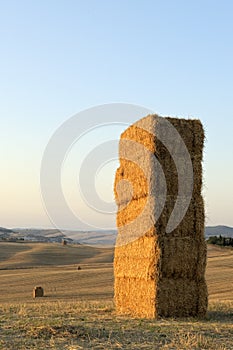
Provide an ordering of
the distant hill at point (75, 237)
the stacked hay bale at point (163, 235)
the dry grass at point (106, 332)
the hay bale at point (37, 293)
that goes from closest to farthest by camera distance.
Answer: the dry grass at point (106, 332), the stacked hay bale at point (163, 235), the distant hill at point (75, 237), the hay bale at point (37, 293)

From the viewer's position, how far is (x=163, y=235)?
37.4ft

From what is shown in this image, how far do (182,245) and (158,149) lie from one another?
2094 millimetres

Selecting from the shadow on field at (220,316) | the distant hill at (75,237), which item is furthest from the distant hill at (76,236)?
the shadow on field at (220,316)

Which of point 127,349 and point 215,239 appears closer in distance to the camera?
point 127,349

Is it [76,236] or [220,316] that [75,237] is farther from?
[220,316]

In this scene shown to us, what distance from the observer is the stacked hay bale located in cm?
1137

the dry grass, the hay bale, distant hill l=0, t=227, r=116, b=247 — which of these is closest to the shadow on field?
the dry grass

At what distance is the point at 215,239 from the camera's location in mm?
57344

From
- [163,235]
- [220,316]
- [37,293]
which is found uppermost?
[163,235]

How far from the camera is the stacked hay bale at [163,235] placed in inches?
448

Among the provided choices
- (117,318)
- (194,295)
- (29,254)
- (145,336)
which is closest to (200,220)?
(194,295)

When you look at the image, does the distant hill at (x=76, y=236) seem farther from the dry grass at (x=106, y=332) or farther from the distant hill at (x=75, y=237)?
the dry grass at (x=106, y=332)

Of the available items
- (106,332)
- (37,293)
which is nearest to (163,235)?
(106,332)

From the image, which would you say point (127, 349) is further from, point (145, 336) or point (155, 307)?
point (155, 307)
